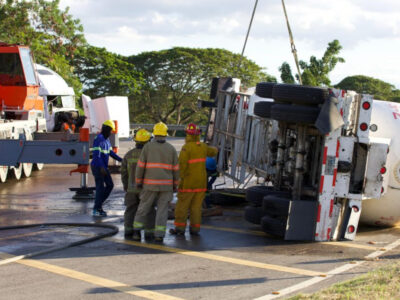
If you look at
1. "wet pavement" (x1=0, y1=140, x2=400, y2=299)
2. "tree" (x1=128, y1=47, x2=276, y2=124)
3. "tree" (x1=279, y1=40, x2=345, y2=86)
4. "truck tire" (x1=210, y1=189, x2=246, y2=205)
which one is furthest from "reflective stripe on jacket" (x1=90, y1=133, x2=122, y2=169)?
"tree" (x1=128, y1=47, x2=276, y2=124)

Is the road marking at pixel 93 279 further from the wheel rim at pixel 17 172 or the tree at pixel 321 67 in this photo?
the tree at pixel 321 67

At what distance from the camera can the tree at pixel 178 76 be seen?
161 ft

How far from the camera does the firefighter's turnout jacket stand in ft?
A: 31.8

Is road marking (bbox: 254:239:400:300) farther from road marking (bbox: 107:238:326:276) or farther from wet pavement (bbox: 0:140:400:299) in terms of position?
road marking (bbox: 107:238:326:276)

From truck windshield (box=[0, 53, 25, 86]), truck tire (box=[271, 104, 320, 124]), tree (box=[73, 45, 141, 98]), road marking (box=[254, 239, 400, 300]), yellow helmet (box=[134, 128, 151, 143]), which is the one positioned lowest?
road marking (box=[254, 239, 400, 300])


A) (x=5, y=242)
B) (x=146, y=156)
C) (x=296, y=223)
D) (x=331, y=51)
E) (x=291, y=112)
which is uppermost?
(x=331, y=51)

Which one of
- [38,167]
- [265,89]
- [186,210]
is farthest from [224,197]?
[38,167]

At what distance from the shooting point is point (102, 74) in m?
47.5

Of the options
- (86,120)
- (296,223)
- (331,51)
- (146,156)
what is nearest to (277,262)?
(296,223)

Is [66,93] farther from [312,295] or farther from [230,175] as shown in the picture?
[312,295]

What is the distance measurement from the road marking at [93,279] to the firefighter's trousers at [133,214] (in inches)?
79.6

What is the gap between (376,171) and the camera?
9961 mm

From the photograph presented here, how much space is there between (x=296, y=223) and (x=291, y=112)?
1590 mm

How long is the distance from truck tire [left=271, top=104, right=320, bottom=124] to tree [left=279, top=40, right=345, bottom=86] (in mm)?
20570
